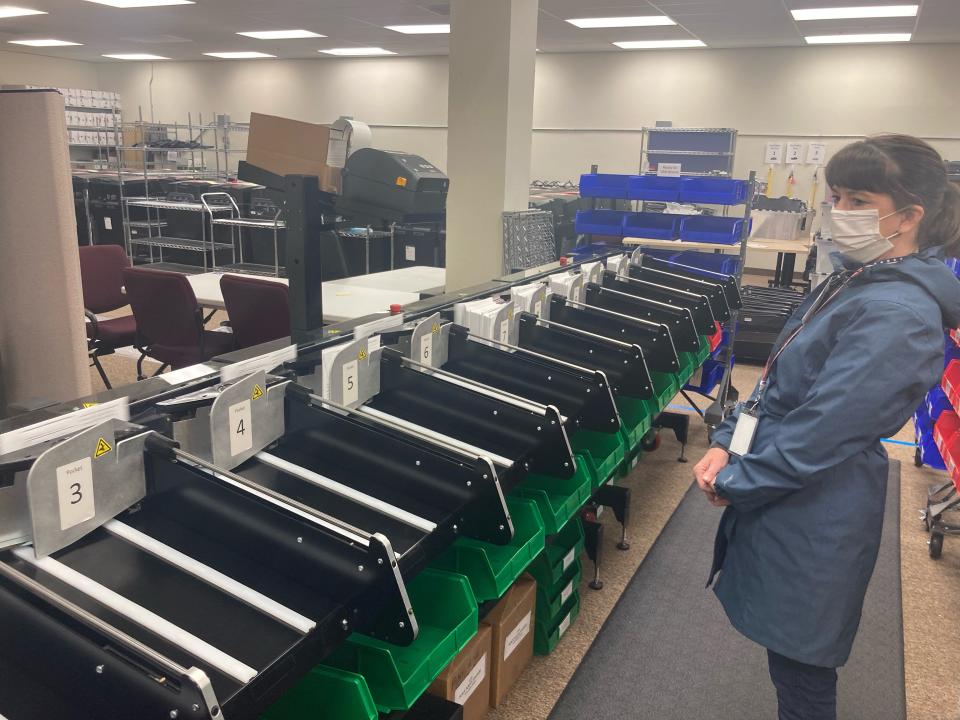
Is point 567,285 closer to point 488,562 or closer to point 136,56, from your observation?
point 488,562

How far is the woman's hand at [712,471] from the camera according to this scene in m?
1.52

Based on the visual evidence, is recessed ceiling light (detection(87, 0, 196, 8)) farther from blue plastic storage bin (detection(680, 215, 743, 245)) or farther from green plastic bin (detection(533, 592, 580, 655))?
green plastic bin (detection(533, 592, 580, 655))

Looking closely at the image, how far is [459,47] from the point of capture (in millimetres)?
4027

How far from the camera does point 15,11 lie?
9.13 m

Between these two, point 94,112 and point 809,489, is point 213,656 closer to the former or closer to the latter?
point 809,489

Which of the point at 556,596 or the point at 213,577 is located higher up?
the point at 213,577

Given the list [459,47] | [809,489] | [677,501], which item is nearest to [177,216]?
[459,47]

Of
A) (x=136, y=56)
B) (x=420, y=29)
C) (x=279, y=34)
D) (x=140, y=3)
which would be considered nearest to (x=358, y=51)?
(x=279, y=34)

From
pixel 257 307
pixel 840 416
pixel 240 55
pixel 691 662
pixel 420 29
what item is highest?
pixel 240 55

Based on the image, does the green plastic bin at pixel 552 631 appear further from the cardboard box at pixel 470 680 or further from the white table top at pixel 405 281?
the white table top at pixel 405 281

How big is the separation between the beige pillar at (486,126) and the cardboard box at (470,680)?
2.69 meters

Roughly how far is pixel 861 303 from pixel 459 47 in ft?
10.6

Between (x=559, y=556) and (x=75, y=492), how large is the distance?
1.50 meters

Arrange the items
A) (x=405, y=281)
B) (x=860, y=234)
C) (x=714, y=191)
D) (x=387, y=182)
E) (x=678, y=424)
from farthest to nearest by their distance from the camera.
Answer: (x=714, y=191) < (x=405, y=281) < (x=678, y=424) < (x=387, y=182) < (x=860, y=234)
